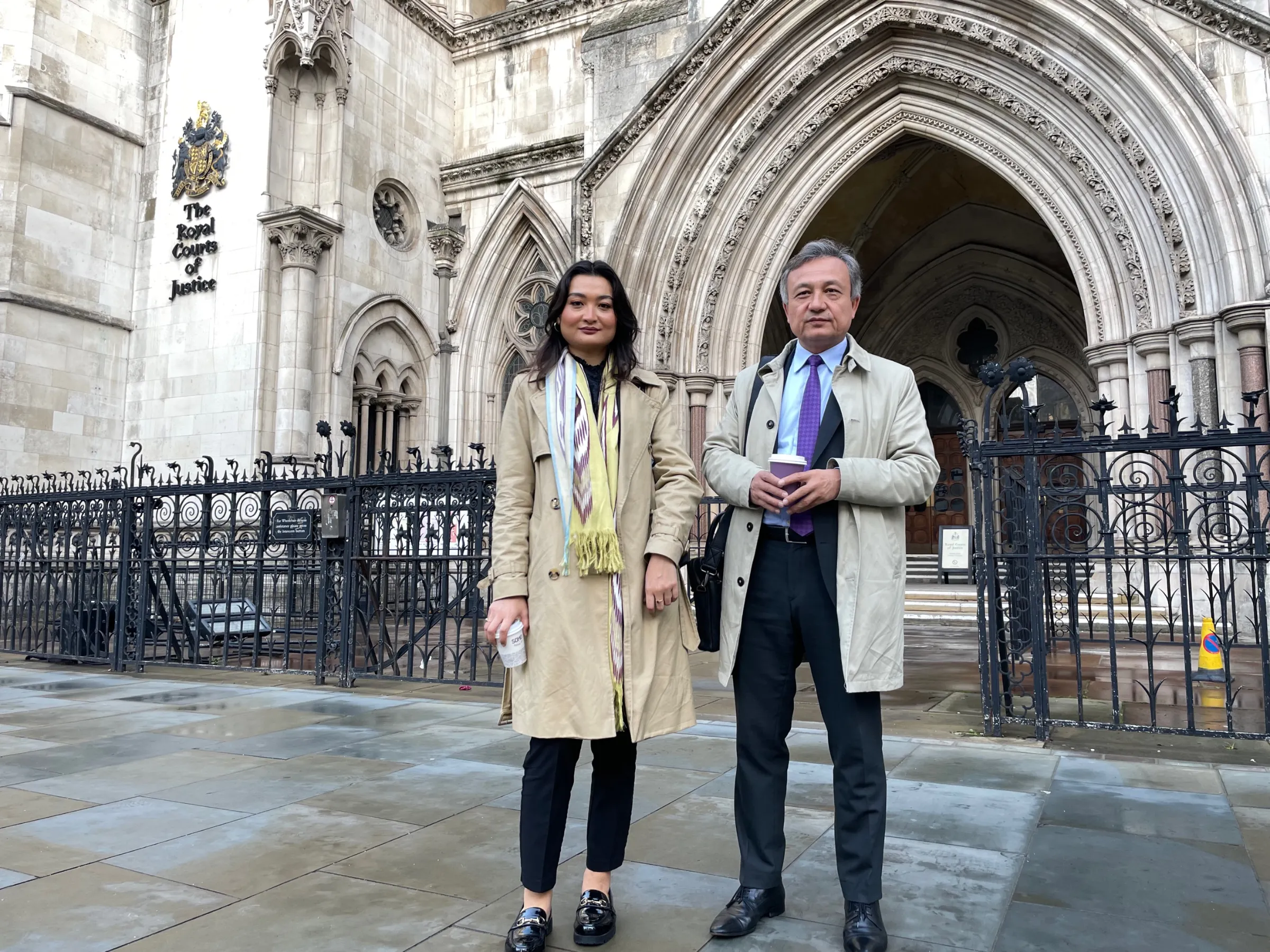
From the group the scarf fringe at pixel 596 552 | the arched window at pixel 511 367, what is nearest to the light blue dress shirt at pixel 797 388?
the scarf fringe at pixel 596 552

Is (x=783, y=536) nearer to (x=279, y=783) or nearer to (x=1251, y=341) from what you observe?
(x=279, y=783)

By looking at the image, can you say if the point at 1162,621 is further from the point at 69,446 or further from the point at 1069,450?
the point at 69,446

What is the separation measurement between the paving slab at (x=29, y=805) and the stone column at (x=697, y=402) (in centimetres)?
1063

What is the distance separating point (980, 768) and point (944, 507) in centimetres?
1440

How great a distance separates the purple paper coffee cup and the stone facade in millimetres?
9632

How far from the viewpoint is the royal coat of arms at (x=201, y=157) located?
50.1 ft

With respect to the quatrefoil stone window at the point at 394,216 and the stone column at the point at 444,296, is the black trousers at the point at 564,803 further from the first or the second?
the quatrefoil stone window at the point at 394,216

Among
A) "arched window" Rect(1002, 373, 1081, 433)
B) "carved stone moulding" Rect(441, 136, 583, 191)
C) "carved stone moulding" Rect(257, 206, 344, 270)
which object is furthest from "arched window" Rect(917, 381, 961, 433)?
"carved stone moulding" Rect(257, 206, 344, 270)

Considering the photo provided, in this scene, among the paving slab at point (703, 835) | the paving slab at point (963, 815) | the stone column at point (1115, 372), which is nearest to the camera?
the paving slab at point (703, 835)

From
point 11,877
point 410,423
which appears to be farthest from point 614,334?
point 410,423

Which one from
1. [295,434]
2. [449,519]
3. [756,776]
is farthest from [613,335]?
[295,434]

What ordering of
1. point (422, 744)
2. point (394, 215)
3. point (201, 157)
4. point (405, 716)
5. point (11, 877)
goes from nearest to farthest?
point (11, 877) → point (422, 744) → point (405, 716) → point (201, 157) → point (394, 215)

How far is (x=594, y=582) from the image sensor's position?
262 cm

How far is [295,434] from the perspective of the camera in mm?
14508
